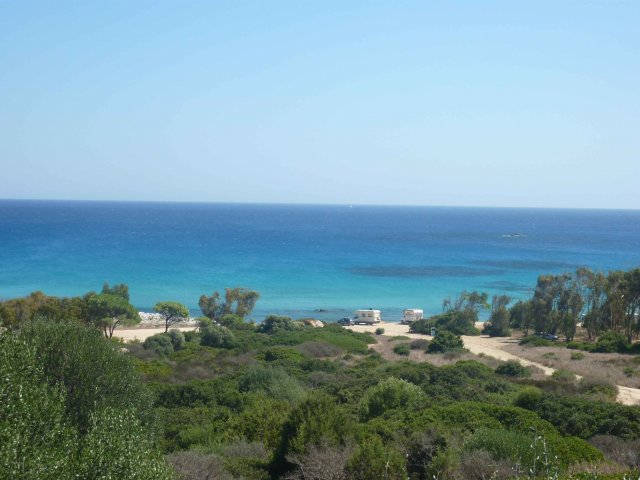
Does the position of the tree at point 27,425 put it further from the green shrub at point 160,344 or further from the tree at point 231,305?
the tree at point 231,305

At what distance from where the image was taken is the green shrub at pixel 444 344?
3612 centimetres

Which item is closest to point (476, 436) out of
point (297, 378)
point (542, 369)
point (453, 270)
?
point (297, 378)

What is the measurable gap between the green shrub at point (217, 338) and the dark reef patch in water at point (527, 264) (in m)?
65.7

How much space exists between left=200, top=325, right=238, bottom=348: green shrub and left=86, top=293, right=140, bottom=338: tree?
6.64m

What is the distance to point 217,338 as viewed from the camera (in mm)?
36375

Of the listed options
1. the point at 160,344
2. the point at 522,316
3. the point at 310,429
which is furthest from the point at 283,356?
the point at 522,316

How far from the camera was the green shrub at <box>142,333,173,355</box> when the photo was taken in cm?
3289

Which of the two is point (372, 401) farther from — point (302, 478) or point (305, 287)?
point (305, 287)

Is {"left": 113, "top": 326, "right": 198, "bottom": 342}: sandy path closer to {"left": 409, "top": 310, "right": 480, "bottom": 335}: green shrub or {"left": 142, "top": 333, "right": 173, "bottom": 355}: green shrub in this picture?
{"left": 142, "top": 333, "right": 173, "bottom": 355}: green shrub

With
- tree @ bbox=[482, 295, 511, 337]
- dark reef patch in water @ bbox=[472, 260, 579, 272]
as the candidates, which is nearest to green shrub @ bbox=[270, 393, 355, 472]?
tree @ bbox=[482, 295, 511, 337]

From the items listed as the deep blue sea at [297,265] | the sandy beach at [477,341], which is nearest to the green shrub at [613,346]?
the sandy beach at [477,341]

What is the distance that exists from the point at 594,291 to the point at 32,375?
4297cm

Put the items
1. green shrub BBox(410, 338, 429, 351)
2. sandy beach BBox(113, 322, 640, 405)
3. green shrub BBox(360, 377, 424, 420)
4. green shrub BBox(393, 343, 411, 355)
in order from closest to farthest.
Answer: green shrub BBox(360, 377, 424, 420) → sandy beach BBox(113, 322, 640, 405) → green shrub BBox(393, 343, 411, 355) → green shrub BBox(410, 338, 429, 351)

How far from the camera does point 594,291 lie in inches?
1815
